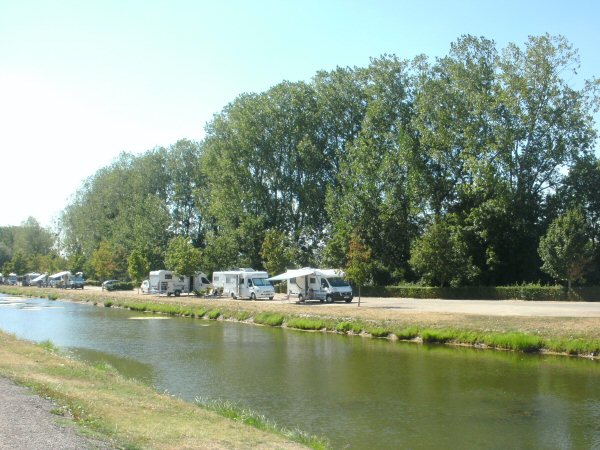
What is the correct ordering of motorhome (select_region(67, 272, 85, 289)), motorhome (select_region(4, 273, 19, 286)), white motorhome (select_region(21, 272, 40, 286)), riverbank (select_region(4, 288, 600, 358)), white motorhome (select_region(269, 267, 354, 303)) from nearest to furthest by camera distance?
riverbank (select_region(4, 288, 600, 358)) < white motorhome (select_region(269, 267, 354, 303)) < motorhome (select_region(67, 272, 85, 289)) < white motorhome (select_region(21, 272, 40, 286)) < motorhome (select_region(4, 273, 19, 286))

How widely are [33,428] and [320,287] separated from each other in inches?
1551

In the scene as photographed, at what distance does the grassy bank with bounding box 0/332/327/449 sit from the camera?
35.2 ft

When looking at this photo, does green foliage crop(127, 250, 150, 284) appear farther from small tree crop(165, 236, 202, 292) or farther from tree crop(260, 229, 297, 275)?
tree crop(260, 229, 297, 275)

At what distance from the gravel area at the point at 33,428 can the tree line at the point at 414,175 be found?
1337 inches

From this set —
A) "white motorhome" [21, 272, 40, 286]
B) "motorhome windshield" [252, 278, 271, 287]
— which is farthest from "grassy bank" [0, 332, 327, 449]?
"white motorhome" [21, 272, 40, 286]

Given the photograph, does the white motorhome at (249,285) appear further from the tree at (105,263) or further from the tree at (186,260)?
the tree at (105,263)

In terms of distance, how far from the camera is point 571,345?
25.3 m

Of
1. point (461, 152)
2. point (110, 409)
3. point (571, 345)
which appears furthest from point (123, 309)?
point (110, 409)

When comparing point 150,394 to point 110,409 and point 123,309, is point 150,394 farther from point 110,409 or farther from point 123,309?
point 123,309

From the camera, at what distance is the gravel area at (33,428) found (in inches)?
354

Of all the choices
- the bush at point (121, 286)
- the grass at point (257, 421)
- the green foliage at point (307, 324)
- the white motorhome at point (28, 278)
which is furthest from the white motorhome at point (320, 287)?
the white motorhome at point (28, 278)

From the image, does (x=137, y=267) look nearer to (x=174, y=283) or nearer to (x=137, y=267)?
(x=137, y=267)

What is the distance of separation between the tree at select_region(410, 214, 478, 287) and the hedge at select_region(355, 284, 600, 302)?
39.3 inches

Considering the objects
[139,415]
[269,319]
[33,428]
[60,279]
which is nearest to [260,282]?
[269,319]
